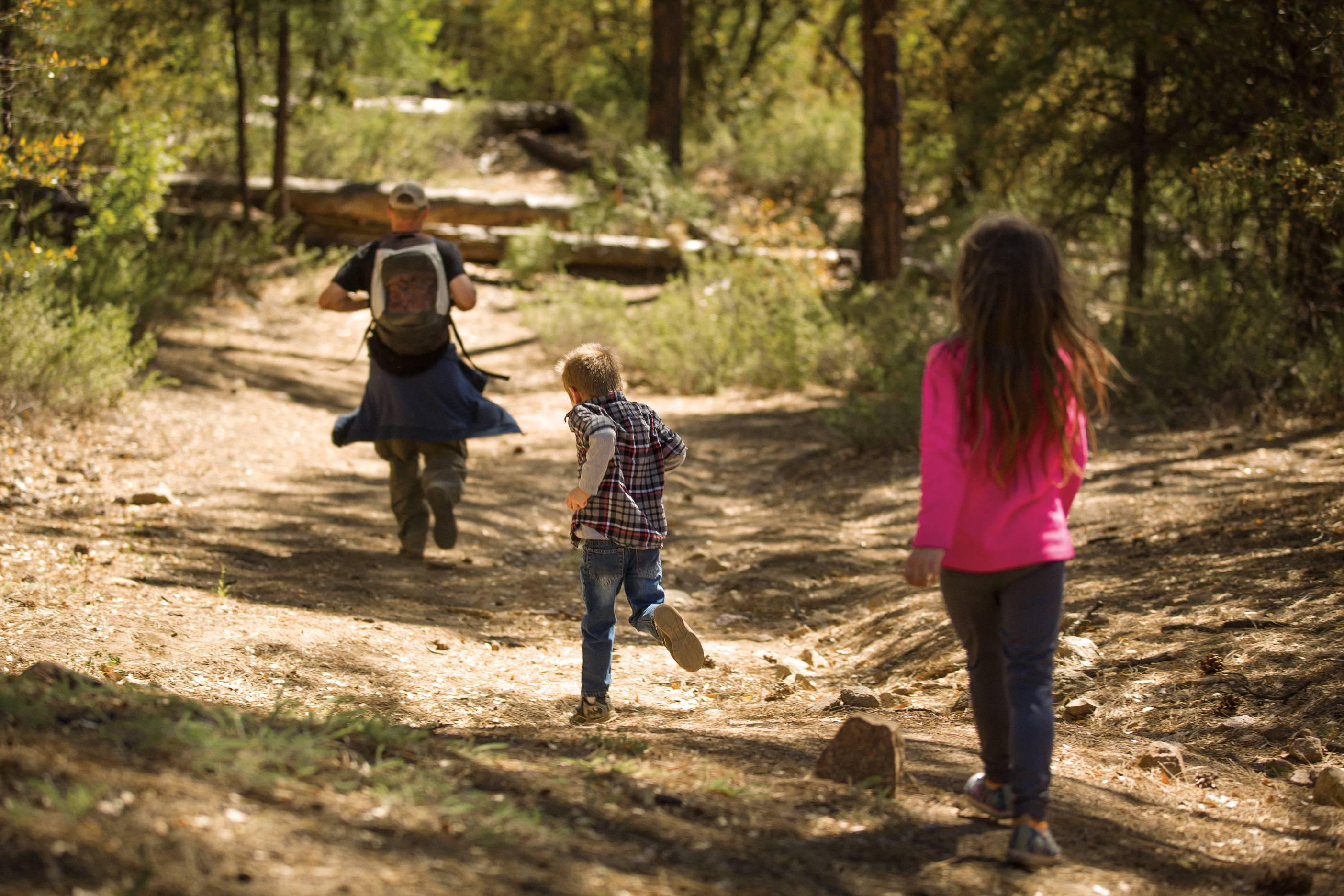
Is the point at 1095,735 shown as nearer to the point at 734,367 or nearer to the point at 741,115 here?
the point at 734,367

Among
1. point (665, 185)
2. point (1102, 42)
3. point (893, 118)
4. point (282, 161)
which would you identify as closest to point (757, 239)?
point (893, 118)

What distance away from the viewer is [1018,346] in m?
3.11

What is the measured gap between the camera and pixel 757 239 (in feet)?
47.7

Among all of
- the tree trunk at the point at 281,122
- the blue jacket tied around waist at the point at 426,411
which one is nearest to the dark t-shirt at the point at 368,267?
the blue jacket tied around waist at the point at 426,411

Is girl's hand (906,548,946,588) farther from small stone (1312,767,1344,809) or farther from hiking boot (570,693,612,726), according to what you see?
hiking boot (570,693,612,726)

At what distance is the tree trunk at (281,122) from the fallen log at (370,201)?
300 mm

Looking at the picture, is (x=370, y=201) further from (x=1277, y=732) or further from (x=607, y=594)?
(x=1277, y=732)

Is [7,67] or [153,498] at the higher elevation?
[7,67]

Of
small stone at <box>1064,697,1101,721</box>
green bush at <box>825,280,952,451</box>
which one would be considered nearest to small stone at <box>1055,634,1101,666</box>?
small stone at <box>1064,697,1101,721</box>

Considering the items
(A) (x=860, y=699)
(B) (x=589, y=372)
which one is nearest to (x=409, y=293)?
(B) (x=589, y=372)

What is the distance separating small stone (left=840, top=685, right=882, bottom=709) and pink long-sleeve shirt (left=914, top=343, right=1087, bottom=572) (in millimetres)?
1579

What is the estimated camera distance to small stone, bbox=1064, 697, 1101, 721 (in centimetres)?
451

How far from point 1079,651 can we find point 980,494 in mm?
2235

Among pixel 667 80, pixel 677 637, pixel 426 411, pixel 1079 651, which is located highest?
pixel 667 80
